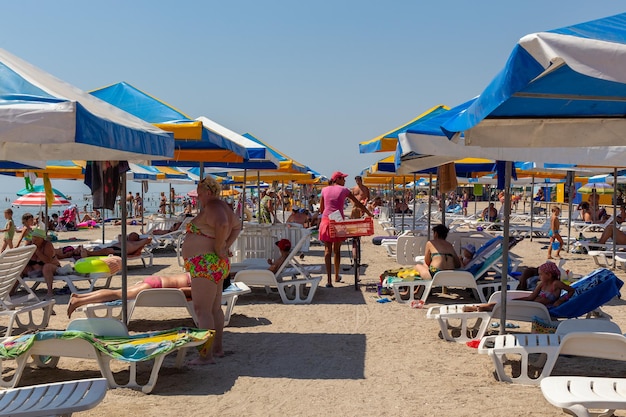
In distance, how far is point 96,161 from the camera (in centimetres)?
538

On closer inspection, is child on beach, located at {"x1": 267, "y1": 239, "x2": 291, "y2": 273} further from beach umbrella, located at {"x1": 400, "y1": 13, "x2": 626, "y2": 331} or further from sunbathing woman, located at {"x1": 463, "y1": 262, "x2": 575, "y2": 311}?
beach umbrella, located at {"x1": 400, "y1": 13, "x2": 626, "y2": 331}

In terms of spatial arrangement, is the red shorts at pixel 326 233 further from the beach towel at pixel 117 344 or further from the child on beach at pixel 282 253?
the beach towel at pixel 117 344

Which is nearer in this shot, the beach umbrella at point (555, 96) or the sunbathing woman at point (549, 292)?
the beach umbrella at point (555, 96)

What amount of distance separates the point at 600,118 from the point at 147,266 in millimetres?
9328

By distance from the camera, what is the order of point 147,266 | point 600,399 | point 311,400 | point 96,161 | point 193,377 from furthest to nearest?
point 147,266 → point 96,161 → point 193,377 → point 311,400 → point 600,399

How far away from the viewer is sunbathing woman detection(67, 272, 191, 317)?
5.96 metres

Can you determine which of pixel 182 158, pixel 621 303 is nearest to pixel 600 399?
pixel 621 303

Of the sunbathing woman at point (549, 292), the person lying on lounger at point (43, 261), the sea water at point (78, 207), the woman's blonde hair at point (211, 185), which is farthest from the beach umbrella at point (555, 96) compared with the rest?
the person lying on lounger at point (43, 261)

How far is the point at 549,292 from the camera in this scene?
5.82 meters

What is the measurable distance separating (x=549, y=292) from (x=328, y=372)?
92.4 inches

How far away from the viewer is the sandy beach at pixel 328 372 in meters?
4.09

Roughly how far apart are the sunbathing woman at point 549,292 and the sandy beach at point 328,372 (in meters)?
0.47

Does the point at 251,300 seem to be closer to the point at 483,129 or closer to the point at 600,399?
the point at 483,129

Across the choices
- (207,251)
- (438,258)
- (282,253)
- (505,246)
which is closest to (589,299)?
(505,246)
